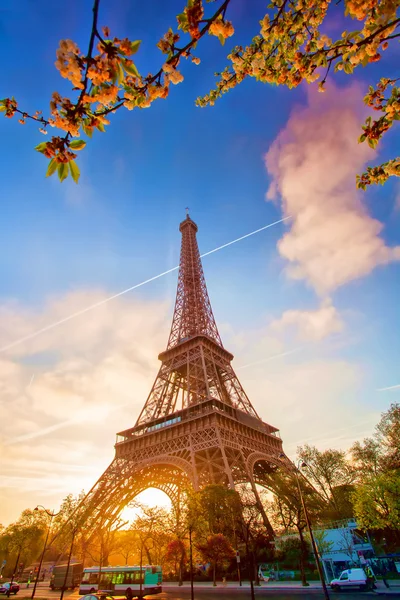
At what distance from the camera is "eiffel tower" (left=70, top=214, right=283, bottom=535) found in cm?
3831

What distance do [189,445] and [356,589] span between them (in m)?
20.5

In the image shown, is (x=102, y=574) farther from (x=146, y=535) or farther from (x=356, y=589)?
(x=356, y=589)

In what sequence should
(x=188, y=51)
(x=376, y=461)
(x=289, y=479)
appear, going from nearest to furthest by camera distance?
(x=188, y=51) → (x=289, y=479) → (x=376, y=461)

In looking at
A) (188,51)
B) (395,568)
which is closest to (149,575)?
(395,568)

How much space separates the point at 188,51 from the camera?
11.5 ft

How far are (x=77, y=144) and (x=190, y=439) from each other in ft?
134

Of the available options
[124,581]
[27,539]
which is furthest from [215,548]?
[27,539]

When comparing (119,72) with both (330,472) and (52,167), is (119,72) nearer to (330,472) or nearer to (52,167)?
(52,167)

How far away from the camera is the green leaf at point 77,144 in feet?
9.91

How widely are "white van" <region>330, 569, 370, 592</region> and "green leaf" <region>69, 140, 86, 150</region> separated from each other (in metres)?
32.5

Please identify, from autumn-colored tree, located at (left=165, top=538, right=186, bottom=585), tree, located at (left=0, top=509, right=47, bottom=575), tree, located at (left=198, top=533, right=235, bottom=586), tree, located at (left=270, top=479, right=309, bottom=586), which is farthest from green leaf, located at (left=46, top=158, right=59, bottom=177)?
tree, located at (left=0, top=509, right=47, bottom=575)

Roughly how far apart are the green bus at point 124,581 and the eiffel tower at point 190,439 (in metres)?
7.45

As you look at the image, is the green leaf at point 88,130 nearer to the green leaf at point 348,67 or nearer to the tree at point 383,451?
the green leaf at point 348,67

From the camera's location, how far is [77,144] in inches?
120
